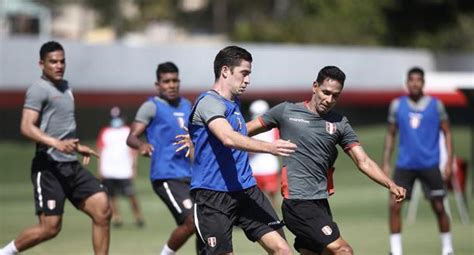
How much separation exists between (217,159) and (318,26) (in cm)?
5062

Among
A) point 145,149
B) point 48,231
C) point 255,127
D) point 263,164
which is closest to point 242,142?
point 255,127

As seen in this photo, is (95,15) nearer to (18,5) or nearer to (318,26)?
(18,5)

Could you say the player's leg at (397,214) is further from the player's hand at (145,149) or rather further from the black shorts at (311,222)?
the black shorts at (311,222)

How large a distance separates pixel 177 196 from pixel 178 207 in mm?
125

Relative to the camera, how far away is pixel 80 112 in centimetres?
3394

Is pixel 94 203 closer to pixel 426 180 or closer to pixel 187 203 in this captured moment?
pixel 187 203

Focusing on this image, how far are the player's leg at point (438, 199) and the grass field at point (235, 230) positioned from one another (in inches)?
19.8

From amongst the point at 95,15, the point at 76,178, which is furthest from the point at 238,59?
the point at 95,15

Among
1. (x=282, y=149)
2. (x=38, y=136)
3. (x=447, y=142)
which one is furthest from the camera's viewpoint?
(x=447, y=142)

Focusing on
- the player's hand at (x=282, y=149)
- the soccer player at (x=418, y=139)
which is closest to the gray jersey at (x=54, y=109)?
the player's hand at (x=282, y=149)

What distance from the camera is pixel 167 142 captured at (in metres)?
13.1

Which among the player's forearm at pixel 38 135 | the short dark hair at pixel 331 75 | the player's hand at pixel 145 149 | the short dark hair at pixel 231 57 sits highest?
the short dark hair at pixel 231 57

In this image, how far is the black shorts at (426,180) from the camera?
49.6ft

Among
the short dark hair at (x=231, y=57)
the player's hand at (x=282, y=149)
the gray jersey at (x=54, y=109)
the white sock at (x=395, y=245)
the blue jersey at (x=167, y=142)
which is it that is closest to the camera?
the player's hand at (x=282, y=149)
